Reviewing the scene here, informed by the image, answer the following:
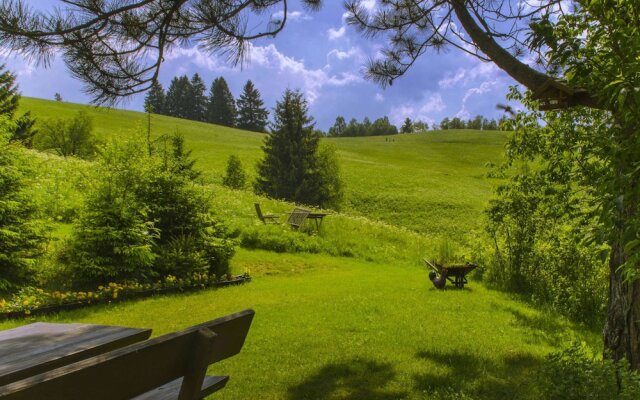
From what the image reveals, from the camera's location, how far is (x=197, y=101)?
105 metres

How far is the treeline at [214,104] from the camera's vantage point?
99125 mm

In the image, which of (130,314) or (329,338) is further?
(130,314)

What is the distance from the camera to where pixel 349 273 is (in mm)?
13211

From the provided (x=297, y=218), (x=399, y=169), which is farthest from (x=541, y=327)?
(x=399, y=169)

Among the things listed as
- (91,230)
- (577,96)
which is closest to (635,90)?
(577,96)

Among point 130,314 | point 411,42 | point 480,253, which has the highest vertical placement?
point 411,42

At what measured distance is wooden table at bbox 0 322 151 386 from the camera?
115 inches

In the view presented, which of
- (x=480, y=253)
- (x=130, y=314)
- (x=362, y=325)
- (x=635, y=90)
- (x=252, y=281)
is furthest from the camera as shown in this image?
(x=480, y=253)

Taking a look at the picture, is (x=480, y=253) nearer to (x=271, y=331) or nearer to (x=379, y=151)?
(x=271, y=331)

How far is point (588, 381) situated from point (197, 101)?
4285 inches

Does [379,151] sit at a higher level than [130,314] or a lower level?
higher

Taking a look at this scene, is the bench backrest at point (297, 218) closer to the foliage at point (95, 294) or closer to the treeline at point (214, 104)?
the foliage at point (95, 294)

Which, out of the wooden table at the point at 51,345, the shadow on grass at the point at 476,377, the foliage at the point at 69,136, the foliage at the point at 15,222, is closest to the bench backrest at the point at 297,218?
the foliage at the point at 15,222

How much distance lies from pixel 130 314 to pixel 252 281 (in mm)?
3833
